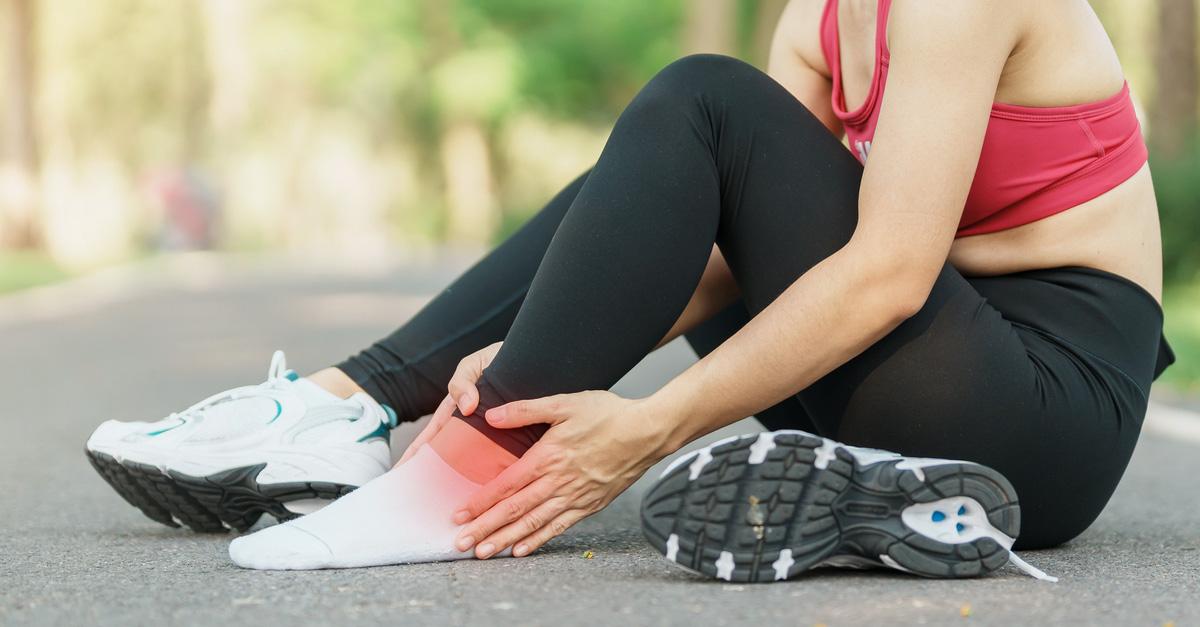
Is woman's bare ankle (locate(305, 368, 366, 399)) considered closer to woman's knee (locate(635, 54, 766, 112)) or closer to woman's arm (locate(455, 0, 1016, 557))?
woman's arm (locate(455, 0, 1016, 557))

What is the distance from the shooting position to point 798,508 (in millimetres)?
1788

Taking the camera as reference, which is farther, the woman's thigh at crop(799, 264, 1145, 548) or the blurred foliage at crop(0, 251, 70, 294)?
the blurred foliage at crop(0, 251, 70, 294)

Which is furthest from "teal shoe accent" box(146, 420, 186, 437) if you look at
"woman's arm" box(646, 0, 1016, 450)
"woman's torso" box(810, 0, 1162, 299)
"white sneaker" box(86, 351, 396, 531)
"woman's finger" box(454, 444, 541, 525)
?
"woman's torso" box(810, 0, 1162, 299)

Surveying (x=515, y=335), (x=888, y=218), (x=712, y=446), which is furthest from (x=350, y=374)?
(x=888, y=218)

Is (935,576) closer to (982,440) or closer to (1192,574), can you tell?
(982,440)

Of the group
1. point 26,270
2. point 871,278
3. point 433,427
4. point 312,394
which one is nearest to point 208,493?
point 312,394

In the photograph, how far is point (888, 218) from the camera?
183 centimetres

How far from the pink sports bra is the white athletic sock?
2.71 feet

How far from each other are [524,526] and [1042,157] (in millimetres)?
881

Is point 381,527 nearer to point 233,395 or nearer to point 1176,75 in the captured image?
point 233,395

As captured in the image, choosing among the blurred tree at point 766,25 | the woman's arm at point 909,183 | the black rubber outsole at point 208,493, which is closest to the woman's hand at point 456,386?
the black rubber outsole at point 208,493

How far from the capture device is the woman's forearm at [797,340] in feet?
6.02

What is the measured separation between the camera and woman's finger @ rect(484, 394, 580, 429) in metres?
1.91

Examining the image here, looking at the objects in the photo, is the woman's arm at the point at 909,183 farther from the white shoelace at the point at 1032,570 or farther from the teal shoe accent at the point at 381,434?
the teal shoe accent at the point at 381,434
